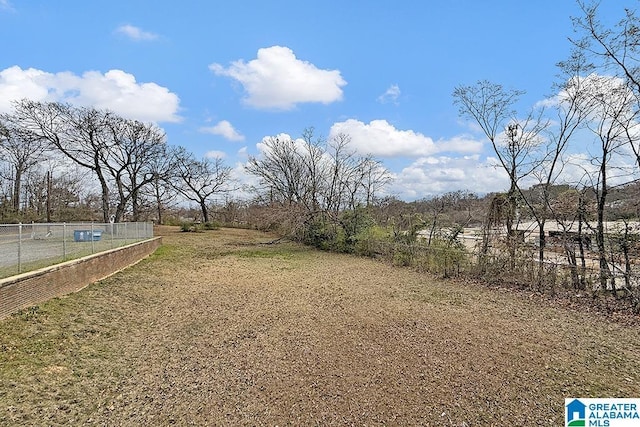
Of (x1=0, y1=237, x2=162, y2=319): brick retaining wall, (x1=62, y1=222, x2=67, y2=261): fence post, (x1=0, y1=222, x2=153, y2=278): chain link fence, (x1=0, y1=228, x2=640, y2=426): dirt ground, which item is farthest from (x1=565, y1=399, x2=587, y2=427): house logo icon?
(x1=62, y1=222, x2=67, y2=261): fence post

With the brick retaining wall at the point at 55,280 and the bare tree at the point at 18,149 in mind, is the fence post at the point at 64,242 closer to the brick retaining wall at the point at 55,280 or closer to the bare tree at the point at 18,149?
the brick retaining wall at the point at 55,280

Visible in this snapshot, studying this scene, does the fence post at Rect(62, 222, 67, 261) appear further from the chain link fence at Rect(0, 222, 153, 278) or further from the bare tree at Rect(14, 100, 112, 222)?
the bare tree at Rect(14, 100, 112, 222)

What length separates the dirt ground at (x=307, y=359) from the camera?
2785 mm

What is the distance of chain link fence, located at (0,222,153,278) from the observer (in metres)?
4.84

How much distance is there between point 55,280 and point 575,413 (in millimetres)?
7060

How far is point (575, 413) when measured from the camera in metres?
2.77

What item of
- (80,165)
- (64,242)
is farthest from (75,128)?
(64,242)

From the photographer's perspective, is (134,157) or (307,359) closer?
(307,359)

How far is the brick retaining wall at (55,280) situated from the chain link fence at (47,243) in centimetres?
16

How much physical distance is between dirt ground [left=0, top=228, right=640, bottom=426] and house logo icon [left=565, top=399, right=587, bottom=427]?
0.18ft

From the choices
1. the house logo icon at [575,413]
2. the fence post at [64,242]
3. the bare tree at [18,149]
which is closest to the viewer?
the house logo icon at [575,413]

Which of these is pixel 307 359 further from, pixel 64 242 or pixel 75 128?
pixel 75 128

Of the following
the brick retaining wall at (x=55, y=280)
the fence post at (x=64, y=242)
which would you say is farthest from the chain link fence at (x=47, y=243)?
the brick retaining wall at (x=55, y=280)

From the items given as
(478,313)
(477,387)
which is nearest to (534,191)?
(478,313)
